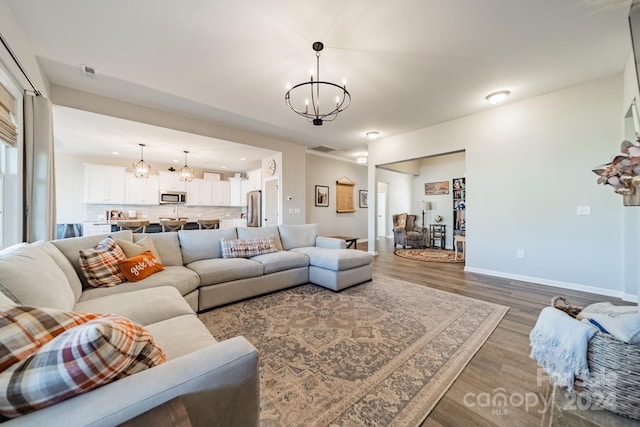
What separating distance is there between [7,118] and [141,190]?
458 centimetres

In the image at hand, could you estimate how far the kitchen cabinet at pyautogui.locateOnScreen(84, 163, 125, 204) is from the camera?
5520 mm

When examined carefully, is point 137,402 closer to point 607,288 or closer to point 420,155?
point 607,288

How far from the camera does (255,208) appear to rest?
6.63 meters

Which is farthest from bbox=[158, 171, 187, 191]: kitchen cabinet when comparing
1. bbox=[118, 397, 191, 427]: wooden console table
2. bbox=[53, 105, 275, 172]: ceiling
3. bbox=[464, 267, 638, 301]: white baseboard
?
bbox=[464, 267, 638, 301]: white baseboard

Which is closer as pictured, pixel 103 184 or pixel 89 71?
pixel 89 71

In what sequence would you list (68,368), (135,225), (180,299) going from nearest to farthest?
(68,368), (180,299), (135,225)

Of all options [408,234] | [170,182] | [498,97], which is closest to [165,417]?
[498,97]

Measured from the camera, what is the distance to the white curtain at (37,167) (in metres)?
2.39

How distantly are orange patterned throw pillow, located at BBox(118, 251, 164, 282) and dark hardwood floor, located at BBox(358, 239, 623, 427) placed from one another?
2.48 m

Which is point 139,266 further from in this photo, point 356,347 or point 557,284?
point 557,284

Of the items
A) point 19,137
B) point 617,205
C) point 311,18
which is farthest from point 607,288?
point 19,137

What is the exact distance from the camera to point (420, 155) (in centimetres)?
485

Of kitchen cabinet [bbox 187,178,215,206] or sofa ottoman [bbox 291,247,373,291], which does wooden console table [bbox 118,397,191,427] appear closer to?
sofa ottoman [bbox 291,247,373,291]

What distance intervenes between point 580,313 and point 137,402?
2490 mm
